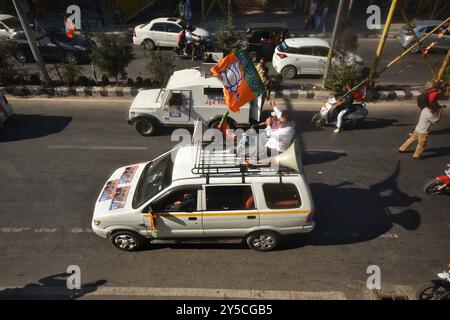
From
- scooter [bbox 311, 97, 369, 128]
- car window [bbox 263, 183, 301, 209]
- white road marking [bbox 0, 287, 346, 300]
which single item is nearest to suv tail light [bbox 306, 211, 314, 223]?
car window [bbox 263, 183, 301, 209]

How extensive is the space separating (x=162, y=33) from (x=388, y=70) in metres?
11.6

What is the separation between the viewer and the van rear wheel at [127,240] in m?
6.49

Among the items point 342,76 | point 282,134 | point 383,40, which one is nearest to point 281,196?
point 282,134

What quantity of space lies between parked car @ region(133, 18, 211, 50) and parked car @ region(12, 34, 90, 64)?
3038 mm

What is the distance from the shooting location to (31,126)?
1128 centimetres

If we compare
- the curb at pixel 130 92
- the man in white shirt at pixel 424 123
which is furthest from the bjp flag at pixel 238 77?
the curb at pixel 130 92

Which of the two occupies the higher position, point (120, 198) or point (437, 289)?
point (120, 198)

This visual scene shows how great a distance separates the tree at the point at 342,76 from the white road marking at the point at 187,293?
8.25 meters

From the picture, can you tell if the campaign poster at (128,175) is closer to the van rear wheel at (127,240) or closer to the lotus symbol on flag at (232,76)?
the van rear wheel at (127,240)

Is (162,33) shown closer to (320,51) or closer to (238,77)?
(320,51)

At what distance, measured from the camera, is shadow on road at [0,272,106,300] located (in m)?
6.02

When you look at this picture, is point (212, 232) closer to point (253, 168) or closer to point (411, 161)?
point (253, 168)

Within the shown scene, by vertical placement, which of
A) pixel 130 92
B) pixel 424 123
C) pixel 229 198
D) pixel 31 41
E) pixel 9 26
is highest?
pixel 31 41
